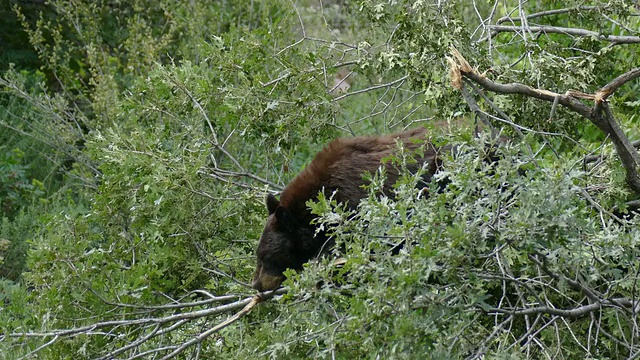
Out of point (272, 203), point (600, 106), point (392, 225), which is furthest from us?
point (272, 203)

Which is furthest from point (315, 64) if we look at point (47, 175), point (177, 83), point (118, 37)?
point (118, 37)

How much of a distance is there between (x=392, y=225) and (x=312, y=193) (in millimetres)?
2468

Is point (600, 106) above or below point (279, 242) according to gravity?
above

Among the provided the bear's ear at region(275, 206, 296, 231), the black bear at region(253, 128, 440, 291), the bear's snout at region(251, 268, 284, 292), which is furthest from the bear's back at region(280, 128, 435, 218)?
the bear's snout at region(251, 268, 284, 292)

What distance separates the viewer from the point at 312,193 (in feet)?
21.7

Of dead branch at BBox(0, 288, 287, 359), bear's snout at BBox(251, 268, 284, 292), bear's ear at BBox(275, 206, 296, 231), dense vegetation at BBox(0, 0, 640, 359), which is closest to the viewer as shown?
dense vegetation at BBox(0, 0, 640, 359)

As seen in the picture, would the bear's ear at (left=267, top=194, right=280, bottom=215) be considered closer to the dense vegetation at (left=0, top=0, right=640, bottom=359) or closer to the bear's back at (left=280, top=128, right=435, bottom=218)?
the bear's back at (left=280, top=128, right=435, bottom=218)

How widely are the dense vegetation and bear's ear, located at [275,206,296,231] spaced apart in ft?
1.13

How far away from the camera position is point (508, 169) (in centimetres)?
410

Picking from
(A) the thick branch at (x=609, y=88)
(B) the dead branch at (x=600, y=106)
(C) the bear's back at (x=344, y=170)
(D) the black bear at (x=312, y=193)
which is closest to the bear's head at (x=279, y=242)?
(D) the black bear at (x=312, y=193)

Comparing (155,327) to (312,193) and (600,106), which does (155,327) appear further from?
(600,106)

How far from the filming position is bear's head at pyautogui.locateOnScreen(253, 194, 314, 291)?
652 cm

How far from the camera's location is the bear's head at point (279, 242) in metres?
6.52

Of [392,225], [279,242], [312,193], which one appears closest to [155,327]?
[279,242]
